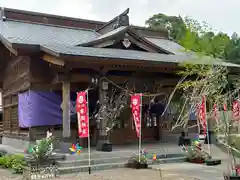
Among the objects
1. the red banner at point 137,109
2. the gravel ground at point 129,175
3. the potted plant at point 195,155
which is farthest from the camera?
the potted plant at point 195,155

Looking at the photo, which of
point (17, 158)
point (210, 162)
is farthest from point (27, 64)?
point (210, 162)

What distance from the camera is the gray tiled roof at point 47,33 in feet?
48.2

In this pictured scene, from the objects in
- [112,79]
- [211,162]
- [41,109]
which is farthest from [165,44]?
[211,162]

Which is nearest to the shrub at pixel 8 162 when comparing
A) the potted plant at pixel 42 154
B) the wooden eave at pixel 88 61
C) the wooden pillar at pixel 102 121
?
the potted plant at pixel 42 154

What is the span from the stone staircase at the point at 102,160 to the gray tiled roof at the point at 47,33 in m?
5.93

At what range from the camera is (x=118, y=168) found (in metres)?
10.3

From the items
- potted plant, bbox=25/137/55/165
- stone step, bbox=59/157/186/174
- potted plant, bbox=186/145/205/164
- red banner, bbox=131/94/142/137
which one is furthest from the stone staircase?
red banner, bbox=131/94/142/137

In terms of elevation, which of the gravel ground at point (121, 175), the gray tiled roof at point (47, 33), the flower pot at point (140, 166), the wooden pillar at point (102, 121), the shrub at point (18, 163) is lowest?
the gravel ground at point (121, 175)

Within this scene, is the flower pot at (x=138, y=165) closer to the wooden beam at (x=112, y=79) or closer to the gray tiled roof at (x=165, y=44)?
the wooden beam at (x=112, y=79)

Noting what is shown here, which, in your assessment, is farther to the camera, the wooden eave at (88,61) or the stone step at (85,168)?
the wooden eave at (88,61)

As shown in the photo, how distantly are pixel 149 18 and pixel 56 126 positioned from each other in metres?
38.2

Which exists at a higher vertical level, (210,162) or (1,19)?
(1,19)

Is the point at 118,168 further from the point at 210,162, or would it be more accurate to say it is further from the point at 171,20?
the point at 171,20

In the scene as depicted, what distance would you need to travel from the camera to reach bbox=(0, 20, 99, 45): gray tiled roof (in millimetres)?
14688
